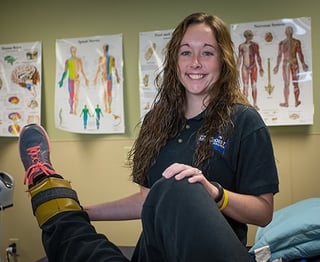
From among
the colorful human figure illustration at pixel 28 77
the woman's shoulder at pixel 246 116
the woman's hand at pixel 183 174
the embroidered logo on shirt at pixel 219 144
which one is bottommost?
the woman's hand at pixel 183 174

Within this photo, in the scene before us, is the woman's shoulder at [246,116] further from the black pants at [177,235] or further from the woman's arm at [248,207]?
the black pants at [177,235]

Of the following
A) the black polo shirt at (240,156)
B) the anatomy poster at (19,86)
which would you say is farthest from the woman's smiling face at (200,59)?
the anatomy poster at (19,86)

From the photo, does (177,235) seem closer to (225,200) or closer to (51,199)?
(225,200)

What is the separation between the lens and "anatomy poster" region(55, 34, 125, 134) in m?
2.32

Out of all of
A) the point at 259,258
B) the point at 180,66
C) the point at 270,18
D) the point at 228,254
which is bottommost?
the point at 259,258

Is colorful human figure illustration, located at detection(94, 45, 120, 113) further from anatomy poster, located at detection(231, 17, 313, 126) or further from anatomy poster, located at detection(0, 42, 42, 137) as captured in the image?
anatomy poster, located at detection(231, 17, 313, 126)

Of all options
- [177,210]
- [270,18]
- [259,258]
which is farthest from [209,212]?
[270,18]

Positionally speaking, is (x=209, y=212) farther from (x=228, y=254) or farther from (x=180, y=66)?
(x=180, y=66)

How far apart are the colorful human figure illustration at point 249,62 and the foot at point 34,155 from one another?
114cm

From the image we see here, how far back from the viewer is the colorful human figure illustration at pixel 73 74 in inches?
93.0

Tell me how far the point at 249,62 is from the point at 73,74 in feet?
3.36

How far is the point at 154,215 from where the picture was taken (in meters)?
0.89

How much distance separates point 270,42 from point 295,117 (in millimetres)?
422

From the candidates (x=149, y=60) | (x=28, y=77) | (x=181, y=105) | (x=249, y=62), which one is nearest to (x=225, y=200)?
(x=181, y=105)
